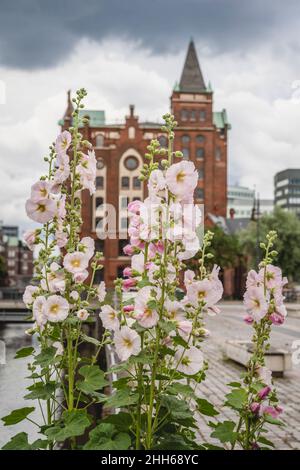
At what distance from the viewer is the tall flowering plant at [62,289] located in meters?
2.96

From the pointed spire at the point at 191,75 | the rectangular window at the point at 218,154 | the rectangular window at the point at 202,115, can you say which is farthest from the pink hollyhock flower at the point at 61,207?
the rectangular window at the point at 218,154

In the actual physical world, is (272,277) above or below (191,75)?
below

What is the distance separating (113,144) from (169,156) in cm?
6498

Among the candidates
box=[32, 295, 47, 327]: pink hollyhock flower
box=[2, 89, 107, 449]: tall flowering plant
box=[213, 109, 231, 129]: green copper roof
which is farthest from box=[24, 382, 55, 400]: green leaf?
box=[213, 109, 231, 129]: green copper roof

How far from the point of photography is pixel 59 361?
303cm

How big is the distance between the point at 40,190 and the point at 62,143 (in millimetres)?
314

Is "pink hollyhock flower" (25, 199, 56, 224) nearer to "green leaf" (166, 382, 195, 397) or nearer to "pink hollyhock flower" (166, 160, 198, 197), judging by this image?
"pink hollyhock flower" (166, 160, 198, 197)

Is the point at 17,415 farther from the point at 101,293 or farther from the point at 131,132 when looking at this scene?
the point at 131,132

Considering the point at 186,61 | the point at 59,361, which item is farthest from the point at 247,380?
the point at 186,61

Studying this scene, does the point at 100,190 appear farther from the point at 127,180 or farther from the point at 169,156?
the point at 169,156

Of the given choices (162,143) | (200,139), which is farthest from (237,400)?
(200,139)

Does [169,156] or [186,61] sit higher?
[186,61]

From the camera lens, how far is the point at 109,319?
2.96m

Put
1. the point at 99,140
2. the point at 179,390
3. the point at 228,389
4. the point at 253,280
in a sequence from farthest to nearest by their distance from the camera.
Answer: the point at 99,140
the point at 228,389
the point at 253,280
the point at 179,390
